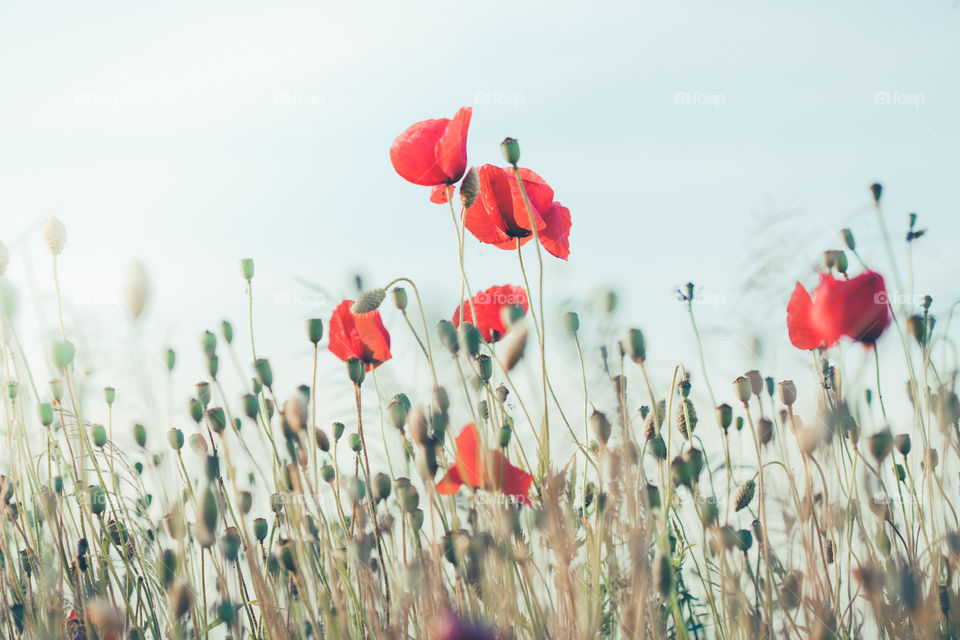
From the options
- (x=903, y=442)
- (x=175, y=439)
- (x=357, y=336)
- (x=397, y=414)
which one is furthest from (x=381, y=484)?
(x=903, y=442)

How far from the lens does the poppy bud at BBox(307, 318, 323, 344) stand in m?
1.39

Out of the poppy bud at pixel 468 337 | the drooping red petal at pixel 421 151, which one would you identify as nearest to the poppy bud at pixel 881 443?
the poppy bud at pixel 468 337

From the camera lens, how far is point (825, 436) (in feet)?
3.58

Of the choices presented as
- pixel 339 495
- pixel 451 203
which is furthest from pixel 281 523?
pixel 451 203

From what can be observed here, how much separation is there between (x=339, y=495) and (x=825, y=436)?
31.9 inches

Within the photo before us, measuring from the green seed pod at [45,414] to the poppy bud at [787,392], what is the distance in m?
1.38

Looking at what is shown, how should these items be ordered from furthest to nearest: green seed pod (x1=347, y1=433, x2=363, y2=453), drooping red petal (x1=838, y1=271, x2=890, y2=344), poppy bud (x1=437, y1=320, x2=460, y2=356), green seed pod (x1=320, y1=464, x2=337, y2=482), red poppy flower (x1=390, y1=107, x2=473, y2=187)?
green seed pod (x1=320, y1=464, x2=337, y2=482)
green seed pod (x1=347, y1=433, x2=363, y2=453)
red poppy flower (x1=390, y1=107, x2=473, y2=187)
poppy bud (x1=437, y1=320, x2=460, y2=356)
drooping red petal (x1=838, y1=271, x2=890, y2=344)

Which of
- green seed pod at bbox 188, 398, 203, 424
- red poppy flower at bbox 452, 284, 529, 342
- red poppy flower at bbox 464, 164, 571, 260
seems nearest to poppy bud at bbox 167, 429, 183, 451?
green seed pod at bbox 188, 398, 203, 424

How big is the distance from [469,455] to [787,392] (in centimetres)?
54

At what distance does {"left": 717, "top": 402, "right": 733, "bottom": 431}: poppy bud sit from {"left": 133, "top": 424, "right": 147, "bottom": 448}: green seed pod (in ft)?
3.72

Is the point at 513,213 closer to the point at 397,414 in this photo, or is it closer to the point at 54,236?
the point at 397,414

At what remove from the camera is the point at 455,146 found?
55.6 inches

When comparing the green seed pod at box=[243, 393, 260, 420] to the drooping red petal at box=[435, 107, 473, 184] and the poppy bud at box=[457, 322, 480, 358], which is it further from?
the drooping red petal at box=[435, 107, 473, 184]

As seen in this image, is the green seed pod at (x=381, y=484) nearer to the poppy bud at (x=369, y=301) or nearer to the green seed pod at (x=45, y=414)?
the poppy bud at (x=369, y=301)
